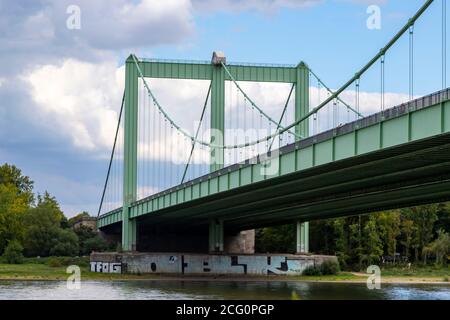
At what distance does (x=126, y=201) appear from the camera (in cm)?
11081

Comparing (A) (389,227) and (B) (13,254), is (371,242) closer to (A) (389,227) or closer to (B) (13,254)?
(A) (389,227)

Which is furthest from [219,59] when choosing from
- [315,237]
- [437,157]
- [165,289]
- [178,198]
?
[437,157]

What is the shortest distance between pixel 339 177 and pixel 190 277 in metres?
42.1

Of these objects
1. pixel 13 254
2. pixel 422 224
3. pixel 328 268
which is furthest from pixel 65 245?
pixel 422 224

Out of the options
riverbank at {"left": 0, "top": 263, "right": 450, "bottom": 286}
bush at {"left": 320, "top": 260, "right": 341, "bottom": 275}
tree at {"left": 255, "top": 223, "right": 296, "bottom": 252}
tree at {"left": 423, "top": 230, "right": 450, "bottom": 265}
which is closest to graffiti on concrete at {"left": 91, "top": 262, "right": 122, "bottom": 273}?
riverbank at {"left": 0, "top": 263, "right": 450, "bottom": 286}

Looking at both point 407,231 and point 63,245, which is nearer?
point 63,245

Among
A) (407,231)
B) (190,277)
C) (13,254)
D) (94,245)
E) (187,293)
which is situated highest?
(407,231)

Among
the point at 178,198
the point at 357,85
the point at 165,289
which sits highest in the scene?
the point at 357,85

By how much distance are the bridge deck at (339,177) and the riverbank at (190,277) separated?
21.3 feet

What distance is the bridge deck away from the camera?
168 ft

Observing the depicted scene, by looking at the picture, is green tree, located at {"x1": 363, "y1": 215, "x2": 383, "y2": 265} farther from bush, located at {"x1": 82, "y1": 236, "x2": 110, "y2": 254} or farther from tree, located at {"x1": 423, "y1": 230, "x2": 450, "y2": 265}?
bush, located at {"x1": 82, "y1": 236, "x2": 110, "y2": 254}

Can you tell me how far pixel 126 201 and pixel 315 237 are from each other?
1447 inches

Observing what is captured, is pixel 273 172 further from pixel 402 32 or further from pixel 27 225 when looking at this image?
pixel 27 225

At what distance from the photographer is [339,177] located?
67.3 meters
